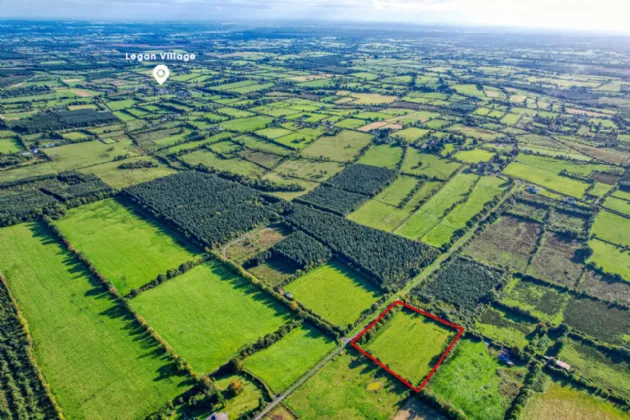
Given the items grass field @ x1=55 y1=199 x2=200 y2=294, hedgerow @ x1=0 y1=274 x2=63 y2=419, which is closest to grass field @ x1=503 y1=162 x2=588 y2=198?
grass field @ x1=55 y1=199 x2=200 y2=294

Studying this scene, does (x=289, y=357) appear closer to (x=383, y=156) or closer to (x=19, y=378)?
(x=19, y=378)

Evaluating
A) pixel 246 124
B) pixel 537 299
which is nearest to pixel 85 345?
pixel 537 299

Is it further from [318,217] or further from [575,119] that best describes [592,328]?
[575,119]

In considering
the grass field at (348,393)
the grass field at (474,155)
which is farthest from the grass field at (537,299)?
the grass field at (474,155)

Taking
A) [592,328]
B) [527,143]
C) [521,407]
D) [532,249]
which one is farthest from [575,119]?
[521,407]

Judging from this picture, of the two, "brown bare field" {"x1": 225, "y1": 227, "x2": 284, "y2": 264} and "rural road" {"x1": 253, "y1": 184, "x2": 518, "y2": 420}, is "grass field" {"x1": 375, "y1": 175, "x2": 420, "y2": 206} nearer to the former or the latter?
"rural road" {"x1": 253, "y1": 184, "x2": 518, "y2": 420}
